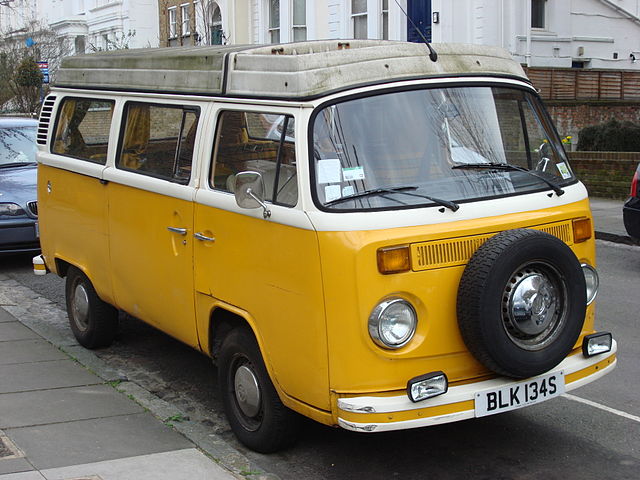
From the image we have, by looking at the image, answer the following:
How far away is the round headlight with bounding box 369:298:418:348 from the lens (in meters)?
4.86

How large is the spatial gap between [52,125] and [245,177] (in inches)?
148

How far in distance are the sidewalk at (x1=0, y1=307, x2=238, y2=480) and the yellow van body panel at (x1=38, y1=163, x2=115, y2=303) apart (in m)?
0.80

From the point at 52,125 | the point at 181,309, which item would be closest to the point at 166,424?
the point at 181,309

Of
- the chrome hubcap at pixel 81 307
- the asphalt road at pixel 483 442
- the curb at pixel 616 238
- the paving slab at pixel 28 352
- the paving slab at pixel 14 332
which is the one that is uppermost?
the chrome hubcap at pixel 81 307

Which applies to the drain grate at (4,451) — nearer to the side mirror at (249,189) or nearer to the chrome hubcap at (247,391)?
the chrome hubcap at (247,391)

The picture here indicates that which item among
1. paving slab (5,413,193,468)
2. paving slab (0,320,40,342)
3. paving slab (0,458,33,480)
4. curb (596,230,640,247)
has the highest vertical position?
paving slab (0,458,33,480)

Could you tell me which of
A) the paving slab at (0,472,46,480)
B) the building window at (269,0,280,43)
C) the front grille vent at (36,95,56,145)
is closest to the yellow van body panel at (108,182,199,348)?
the paving slab at (0,472,46,480)

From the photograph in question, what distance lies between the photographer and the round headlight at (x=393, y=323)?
4859 mm

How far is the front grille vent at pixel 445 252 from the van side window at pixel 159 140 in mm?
1901

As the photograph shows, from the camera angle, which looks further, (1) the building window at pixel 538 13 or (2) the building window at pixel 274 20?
(2) the building window at pixel 274 20

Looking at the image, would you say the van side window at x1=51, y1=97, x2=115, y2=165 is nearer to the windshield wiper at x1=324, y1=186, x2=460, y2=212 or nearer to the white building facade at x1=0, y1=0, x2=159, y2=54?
the windshield wiper at x1=324, y1=186, x2=460, y2=212

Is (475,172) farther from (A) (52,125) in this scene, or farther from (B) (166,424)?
(A) (52,125)

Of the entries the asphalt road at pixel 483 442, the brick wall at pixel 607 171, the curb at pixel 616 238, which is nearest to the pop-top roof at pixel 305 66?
the asphalt road at pixel 483 442

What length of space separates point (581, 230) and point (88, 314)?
4.28m
